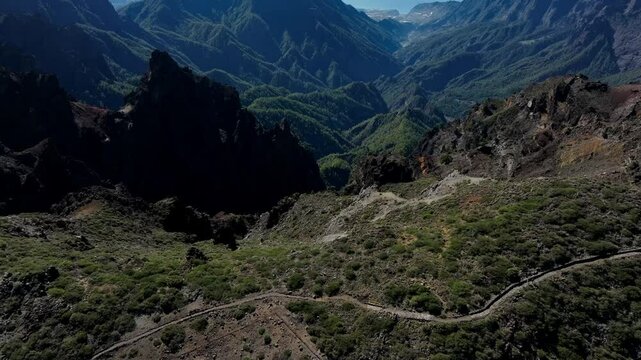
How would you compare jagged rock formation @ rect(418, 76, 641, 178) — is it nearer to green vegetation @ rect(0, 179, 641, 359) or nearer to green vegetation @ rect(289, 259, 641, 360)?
green vegetation @ rect(0, 179, 641, 359)

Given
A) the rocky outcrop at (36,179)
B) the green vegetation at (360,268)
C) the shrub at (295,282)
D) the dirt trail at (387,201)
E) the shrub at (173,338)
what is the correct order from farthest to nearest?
the rocky outcrop at (36,179) → the dirt trail at (387,201) → the shrub at (295,282) → the green vegetation at (360,268) → the shrub at (173,338)

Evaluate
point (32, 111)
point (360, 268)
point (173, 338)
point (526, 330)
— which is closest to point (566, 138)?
point (360, 268)

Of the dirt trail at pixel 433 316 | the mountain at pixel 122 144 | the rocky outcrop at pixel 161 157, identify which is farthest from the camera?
the rocky outcrop at pixel 161 157

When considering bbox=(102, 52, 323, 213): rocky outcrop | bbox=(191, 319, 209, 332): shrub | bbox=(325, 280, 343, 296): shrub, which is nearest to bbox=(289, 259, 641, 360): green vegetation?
bbox=(325, 280, 343, 296): shrub

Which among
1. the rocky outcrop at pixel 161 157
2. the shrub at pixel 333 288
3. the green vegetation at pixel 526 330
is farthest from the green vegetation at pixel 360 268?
the rocky outcrop at pixel 161 157

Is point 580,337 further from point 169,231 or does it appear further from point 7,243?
point 169,231

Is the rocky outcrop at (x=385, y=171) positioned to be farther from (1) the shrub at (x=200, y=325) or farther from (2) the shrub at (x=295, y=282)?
(1) the shrub at (x=200, y=325)
